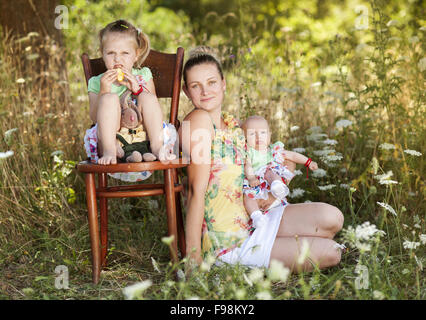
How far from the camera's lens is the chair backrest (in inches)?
110

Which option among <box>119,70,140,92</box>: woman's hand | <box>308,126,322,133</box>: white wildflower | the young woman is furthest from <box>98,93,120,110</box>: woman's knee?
<box>308,126,322,133</box>: white wildflower

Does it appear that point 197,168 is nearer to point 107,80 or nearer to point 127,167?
point 127,167

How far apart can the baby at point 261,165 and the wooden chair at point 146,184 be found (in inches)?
14.1

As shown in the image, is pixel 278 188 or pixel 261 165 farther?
pixel 261 165

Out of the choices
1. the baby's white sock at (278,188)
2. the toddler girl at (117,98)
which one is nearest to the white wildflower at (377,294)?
the baby's white sock at (278,188)

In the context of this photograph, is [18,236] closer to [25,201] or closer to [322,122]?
[25,201]

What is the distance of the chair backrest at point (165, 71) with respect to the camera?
2783 millimetres

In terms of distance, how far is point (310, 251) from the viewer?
2.42 metres

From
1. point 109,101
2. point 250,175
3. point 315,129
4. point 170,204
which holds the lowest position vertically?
point 170,204

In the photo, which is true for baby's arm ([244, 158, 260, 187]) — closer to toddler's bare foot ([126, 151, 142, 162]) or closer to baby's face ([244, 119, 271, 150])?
baby's face ([244, 119, 271, 150])

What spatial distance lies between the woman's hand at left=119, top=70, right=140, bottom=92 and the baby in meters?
0.58

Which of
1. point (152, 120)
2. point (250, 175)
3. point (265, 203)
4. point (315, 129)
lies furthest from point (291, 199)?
point (152, 120)

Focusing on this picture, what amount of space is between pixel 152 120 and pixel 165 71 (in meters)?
0.49

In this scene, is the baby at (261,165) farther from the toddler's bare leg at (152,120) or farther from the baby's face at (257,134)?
the toddler's bare leg at (152,120)
